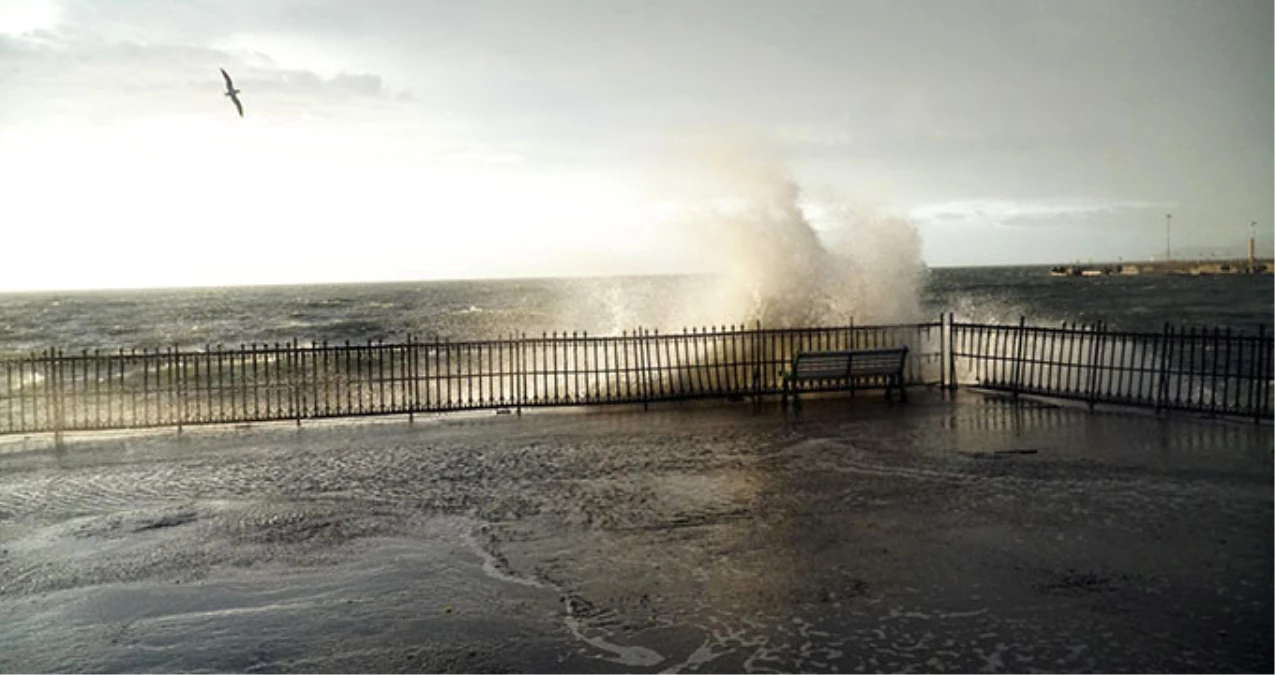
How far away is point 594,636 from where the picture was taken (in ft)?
21.2

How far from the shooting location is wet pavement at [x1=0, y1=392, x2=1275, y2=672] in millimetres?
6258

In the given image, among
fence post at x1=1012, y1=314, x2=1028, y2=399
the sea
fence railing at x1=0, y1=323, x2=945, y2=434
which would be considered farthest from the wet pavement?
the sea

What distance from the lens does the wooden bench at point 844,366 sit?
18312 mm

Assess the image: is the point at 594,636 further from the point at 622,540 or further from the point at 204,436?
the point at 204,436

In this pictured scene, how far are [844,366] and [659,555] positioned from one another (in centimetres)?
1119

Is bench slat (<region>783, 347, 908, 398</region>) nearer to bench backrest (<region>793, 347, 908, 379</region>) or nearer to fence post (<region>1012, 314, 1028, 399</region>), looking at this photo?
bench backrest (<region>793, 347, 908, 379</region>)

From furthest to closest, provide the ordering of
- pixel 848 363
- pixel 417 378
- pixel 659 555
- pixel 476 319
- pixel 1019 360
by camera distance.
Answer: pixel 476 319
pixel 1019 360
pixel 848 363
pixel 417 378
pixel 659 555

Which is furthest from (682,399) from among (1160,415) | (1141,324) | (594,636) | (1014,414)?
(1141,324)

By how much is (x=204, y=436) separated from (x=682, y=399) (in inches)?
390

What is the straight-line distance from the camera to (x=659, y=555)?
8.33m

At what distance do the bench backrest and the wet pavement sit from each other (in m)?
3.66

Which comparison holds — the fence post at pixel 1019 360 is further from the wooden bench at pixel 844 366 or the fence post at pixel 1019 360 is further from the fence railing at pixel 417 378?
the wooden bench at pixel 844 366

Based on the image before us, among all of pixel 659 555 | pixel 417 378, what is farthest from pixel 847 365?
pixel 659 555

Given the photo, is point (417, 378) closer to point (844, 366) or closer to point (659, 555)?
point (844, 366)
